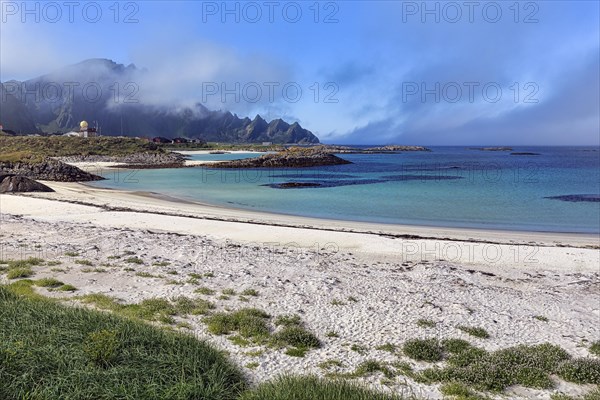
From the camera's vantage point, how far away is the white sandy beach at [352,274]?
9133 mm

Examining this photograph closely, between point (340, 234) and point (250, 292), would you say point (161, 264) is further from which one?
point (340, 234)

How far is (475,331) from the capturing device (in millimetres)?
9375

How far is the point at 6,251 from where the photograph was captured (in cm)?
1465

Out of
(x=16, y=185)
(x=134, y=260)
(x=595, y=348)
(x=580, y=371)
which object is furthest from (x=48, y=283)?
(x=16, y=185)

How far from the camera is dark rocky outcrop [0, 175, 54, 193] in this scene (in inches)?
1362

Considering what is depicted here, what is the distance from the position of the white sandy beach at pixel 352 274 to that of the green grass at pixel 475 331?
7.6 inches

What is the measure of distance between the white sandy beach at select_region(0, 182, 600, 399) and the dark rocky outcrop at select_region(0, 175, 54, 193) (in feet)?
36.8

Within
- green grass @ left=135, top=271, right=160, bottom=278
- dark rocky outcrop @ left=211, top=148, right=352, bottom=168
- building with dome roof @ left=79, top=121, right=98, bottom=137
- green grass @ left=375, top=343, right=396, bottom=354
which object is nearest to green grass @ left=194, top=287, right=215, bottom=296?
green grass @ left=135, top=271, right=160, bottom=278

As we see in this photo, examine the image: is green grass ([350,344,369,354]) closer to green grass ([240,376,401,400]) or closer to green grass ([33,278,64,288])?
green grass ([240,376,401,400])

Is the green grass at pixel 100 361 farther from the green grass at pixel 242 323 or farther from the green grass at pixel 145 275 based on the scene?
the green grass at pixel 145 275

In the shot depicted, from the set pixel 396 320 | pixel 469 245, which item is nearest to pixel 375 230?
pixel 469 245

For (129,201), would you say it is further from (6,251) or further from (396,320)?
(396,320)

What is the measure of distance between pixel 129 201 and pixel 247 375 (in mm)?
29425

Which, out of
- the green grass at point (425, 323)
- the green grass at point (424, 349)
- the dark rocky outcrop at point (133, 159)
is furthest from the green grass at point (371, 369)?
the dark rocky outcrop at point (133, 159)
